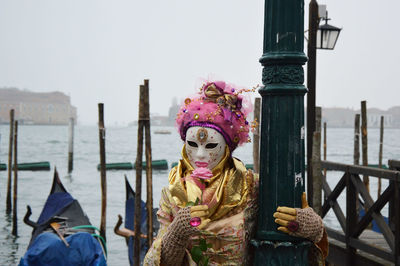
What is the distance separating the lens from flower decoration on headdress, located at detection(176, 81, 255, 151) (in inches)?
90.5

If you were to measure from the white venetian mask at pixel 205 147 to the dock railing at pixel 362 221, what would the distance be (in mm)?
2546

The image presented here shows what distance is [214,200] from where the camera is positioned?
2146mm

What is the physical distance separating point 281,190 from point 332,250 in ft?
13.7

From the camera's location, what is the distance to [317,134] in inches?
192

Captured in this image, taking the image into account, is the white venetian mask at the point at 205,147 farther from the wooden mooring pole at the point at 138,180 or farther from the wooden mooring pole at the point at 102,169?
the wooden mooring pole at the point at 102,169

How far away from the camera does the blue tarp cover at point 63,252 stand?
6.09 meters

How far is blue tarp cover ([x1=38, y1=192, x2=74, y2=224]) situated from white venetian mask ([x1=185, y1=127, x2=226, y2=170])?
6197mm

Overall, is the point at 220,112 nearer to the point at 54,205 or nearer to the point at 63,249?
the point at 63,249

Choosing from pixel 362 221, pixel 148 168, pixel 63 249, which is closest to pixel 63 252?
pixel 63 249

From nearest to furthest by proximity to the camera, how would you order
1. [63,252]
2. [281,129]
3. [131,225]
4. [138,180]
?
[281,129] < [63,252] < [138,180] < [131,225]

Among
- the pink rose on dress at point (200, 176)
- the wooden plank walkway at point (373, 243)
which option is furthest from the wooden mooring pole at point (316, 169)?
the pink rose on dress at point (200, 176)

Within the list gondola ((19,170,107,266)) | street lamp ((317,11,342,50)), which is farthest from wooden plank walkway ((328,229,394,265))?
gondola ((19,170,107,266))

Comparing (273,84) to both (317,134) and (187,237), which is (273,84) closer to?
(187,237)

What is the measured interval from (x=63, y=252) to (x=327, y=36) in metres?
4.11
